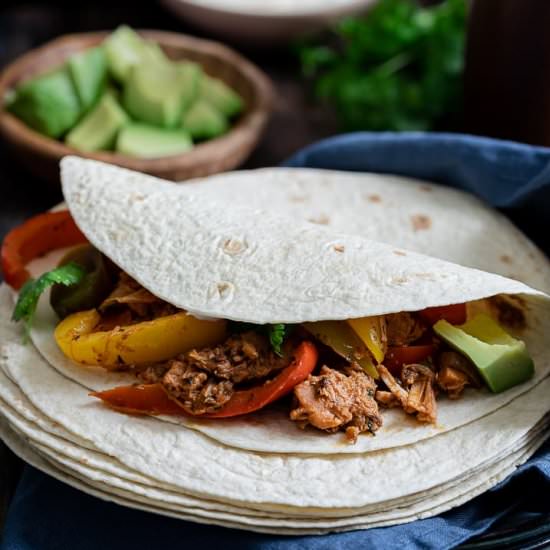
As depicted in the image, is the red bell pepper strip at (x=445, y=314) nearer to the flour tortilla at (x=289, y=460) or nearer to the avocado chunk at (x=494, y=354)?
the avocado chunk at (x=494, y=354)

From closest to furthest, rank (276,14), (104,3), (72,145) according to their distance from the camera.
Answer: (72,145), (276,14), (104,3)

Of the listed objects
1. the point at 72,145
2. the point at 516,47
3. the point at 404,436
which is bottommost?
the point at 72,145

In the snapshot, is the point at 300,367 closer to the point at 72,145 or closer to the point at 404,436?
the point at 404,436

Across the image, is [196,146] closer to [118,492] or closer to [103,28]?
[103,28]

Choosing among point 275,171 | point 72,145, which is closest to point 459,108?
point 275,171

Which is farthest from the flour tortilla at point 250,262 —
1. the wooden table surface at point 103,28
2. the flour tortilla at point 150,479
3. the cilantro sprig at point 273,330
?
the wooden table surface at point 103,28

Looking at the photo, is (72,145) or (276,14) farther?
(276,14)

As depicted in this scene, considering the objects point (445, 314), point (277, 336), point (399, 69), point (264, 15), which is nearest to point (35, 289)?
point (277, 336)
